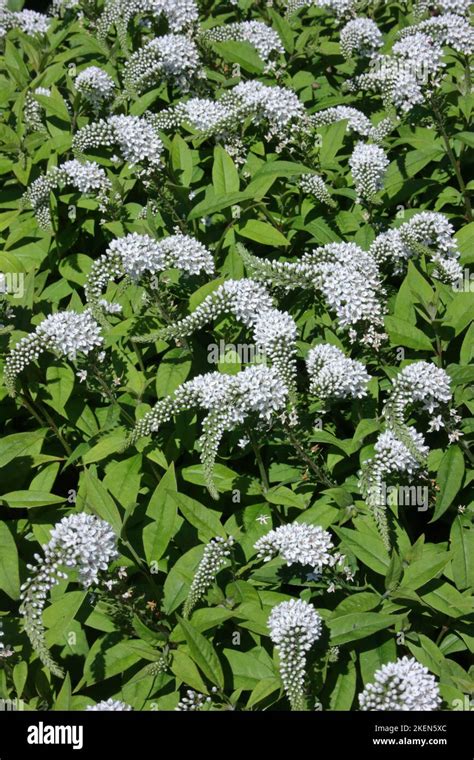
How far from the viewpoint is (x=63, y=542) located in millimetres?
3361

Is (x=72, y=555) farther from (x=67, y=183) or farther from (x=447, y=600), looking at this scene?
(x=67, y=183)

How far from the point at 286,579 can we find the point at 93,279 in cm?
195

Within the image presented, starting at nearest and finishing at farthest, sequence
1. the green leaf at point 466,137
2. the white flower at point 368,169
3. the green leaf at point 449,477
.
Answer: the green leaf at point 449,477, the white flower at point 368,169, the green leaf at point 466,137

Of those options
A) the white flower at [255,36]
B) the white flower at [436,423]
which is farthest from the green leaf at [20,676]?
the white flower at [255,36]

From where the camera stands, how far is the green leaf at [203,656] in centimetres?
337

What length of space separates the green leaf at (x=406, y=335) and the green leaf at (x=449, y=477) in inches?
22.1

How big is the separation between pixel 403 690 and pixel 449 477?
3.53ft

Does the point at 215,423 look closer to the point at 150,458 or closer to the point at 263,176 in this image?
the point at 150,458

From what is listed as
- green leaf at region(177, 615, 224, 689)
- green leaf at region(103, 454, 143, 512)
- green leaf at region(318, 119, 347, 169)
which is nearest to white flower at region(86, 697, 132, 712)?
green leaf at region(177, 615, 224, 689)

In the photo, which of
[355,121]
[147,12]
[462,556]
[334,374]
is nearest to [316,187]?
[355,121]

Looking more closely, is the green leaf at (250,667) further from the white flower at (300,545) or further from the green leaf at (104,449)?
the green leaf at (104,449)

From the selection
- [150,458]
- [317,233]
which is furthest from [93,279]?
[317,233]

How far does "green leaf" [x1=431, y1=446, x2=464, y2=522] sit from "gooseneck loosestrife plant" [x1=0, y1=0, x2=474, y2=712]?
0.4 inches

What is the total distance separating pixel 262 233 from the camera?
4637 mm
